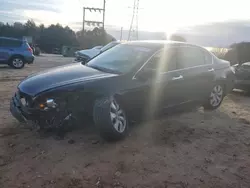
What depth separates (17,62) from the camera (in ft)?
48.6

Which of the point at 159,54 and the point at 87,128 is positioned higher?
the point at 159,54

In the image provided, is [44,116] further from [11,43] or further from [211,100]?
[11,43]

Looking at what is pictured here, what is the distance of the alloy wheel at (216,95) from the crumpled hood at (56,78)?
2.87 meters

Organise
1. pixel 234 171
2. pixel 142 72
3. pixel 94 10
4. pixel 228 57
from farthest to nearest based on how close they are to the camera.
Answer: pixel 94 10
pixel 228 57
pixel 142 72
pixel 234 171

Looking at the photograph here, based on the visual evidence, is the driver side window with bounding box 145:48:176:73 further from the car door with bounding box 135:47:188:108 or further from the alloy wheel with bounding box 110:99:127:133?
the alloy wheel with bounding box 110:99:127:133

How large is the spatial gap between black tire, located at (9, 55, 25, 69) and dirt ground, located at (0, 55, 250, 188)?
9.67 meters

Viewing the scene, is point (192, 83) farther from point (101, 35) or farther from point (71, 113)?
point (101, 35)

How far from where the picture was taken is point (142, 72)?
4992 mm

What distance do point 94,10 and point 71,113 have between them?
141 feet

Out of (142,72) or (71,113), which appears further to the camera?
(142,72)

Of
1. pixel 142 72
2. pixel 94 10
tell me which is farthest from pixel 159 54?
pixel 94 10

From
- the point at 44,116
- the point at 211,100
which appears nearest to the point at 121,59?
the point at 44,116

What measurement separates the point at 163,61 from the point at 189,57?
844 millimetres

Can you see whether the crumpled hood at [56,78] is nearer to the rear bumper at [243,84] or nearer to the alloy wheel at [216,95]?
the alloy wheel at [216,95]
